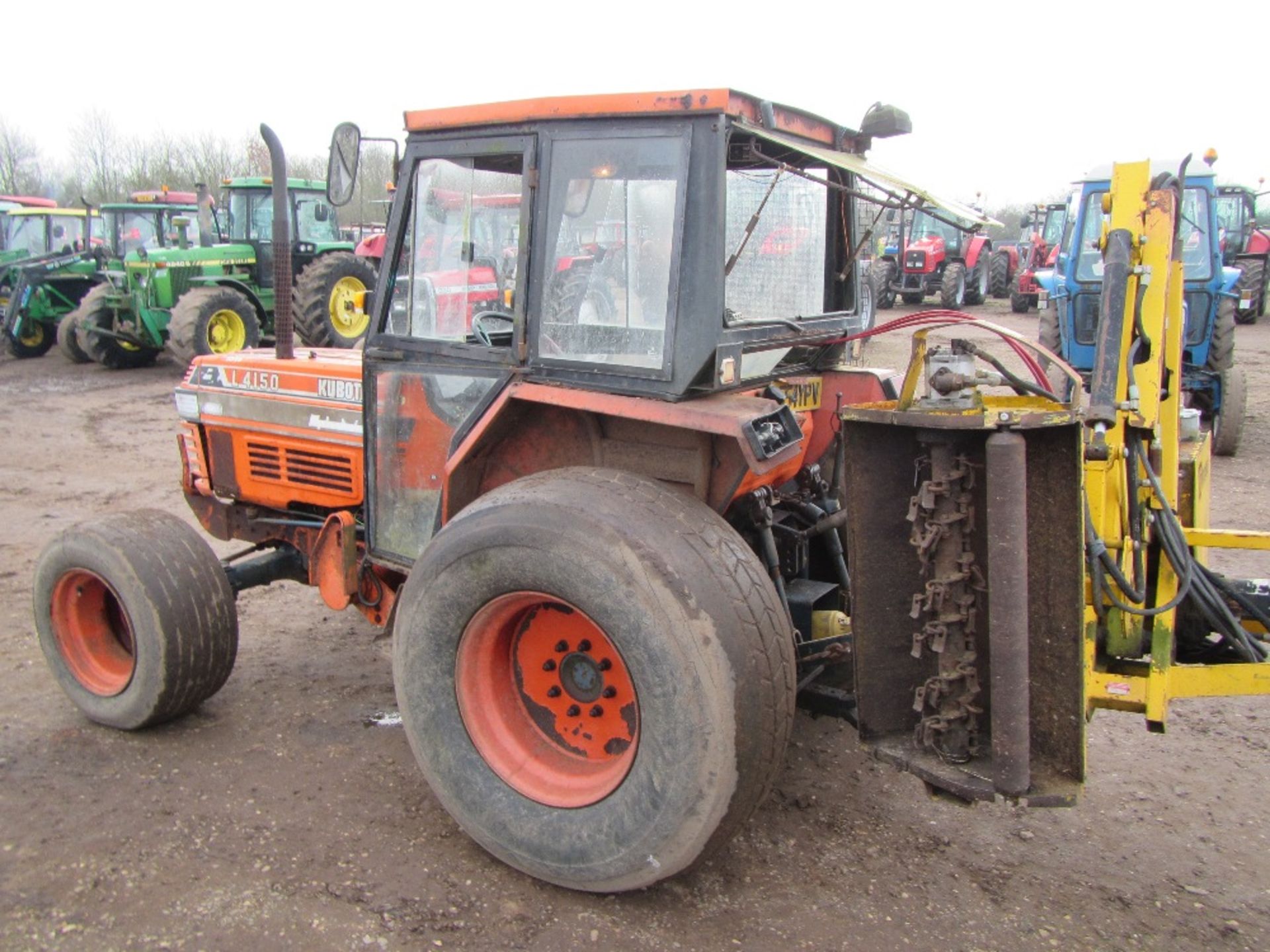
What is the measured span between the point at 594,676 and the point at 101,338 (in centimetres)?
1248

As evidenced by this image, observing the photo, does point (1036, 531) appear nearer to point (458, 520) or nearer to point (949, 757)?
point (949, 757)

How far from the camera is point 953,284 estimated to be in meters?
20.2

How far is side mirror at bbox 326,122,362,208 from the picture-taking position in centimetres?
312

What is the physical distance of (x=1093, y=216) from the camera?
9.15m

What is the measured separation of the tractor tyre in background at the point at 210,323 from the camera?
458 inches

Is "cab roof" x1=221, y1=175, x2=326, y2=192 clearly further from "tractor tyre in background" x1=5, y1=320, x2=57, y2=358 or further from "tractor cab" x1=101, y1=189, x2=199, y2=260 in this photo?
"tractor tyre in background" x1=5, y1=320, x2=57, y2=358

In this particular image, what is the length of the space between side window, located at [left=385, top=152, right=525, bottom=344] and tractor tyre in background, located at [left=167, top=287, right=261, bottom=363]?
8831mm

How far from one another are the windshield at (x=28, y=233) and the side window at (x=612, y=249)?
58.4 ft

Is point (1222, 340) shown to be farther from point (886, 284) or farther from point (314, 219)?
point (886, 284)

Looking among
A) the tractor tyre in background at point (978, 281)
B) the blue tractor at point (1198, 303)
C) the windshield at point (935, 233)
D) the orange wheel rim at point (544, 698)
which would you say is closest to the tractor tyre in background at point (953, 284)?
the windshield at point (935, 233)

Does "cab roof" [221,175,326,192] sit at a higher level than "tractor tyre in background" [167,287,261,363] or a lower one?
higher

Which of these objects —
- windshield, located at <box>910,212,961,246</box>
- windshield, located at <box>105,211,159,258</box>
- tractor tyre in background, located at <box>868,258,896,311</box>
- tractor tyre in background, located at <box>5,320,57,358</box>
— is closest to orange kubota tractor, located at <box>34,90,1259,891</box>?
windshield, located at <box>105,211,159,258</box>

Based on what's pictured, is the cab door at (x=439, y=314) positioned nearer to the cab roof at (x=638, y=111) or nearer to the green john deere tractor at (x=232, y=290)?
the cab roof at (x=638, y=111)

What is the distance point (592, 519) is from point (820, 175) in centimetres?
167
